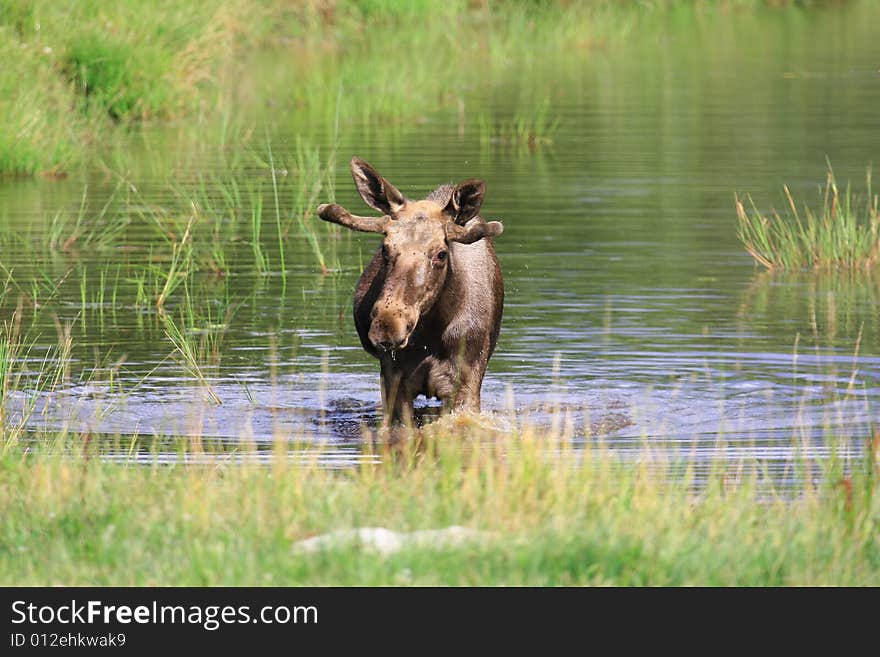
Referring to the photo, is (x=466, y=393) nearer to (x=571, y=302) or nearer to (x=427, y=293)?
(x=427, y=293)

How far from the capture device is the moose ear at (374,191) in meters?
9.77

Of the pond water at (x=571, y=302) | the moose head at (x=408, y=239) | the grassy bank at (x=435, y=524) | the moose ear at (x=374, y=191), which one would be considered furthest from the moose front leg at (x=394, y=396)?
the grassy bank at (x=435, y=524)

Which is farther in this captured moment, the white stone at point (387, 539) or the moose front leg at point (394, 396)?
the moose front leg at point (394, 396)

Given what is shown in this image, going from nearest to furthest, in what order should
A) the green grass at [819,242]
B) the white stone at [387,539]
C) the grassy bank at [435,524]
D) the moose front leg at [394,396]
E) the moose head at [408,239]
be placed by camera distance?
1. the grassy bank at [435,524]
2. the white stone at [387,539]
3. the moose head at [408,239]
4. the moose front leg at [394,396]
5. the green grass at [819,242]

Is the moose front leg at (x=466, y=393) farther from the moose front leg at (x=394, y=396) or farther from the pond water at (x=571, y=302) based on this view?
the pond water at (x=571, y=302)

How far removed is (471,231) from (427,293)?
1.43 feet

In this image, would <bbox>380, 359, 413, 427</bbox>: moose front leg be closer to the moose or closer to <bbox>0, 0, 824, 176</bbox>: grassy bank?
the moose

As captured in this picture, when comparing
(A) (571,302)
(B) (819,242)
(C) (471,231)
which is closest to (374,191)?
(C) (471,231)

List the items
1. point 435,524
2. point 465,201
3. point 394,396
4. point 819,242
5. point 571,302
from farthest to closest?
point 819,242
point 571,302
point 394,396
point 465,201
point 435,524

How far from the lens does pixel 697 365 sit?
473 inches

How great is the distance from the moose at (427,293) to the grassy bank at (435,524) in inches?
52.2

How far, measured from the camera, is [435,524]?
272 inches

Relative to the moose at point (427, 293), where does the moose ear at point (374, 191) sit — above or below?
above
